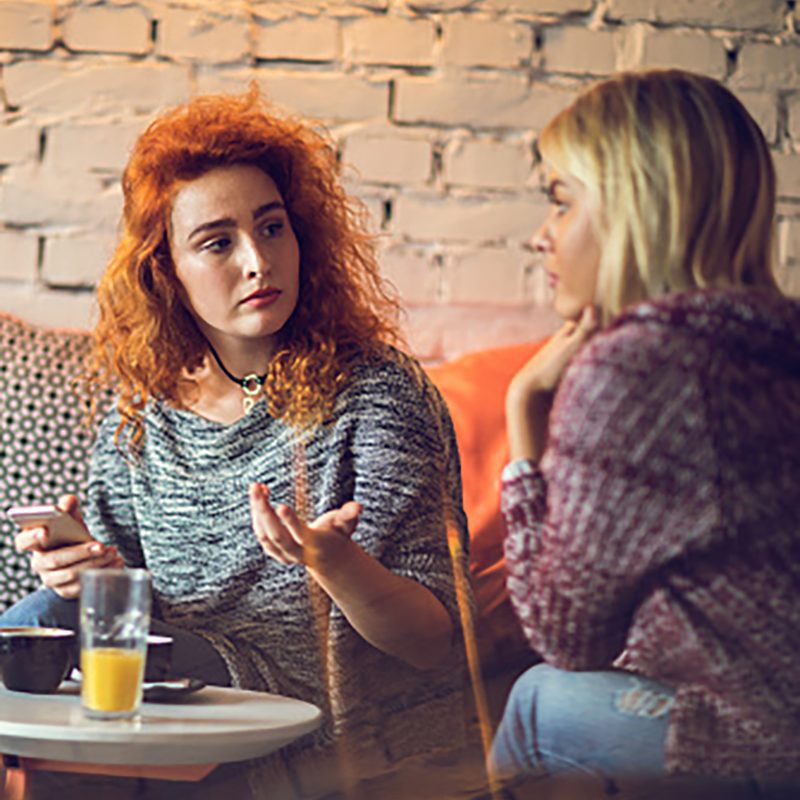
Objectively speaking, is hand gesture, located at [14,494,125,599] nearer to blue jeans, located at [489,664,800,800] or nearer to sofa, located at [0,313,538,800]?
sofa, located at [0,313,538,800]

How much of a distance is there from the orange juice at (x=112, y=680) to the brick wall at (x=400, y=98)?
1.14 ft

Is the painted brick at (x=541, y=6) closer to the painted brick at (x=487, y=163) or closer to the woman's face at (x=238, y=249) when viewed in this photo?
the painted brick at (x=487, y=163)

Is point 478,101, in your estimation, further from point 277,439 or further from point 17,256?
point 17,256

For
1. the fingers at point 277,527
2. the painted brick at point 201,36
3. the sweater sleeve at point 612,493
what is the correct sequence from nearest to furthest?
1. the sweater sleeve at point 612,493
2. the fingers at point 277,527
3. the painted brick at point 201,36

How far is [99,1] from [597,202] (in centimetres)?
60

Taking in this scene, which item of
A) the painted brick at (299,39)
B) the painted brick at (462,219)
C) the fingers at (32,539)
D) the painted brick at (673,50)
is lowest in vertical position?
the fingers at (32,539)

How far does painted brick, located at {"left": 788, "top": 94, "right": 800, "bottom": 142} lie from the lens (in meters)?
0.92

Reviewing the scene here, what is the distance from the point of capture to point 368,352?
104 cm

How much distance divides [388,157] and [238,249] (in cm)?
19

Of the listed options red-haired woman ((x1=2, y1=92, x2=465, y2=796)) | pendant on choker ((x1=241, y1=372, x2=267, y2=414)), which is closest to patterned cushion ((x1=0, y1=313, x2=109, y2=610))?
red-haired woman ((x1=2, y1=92, x2=465, y2=796))

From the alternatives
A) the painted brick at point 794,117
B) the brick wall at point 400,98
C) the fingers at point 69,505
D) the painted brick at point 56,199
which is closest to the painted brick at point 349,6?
the brick wall at point 400,98

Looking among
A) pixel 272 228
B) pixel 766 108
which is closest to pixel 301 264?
pixel 272 228

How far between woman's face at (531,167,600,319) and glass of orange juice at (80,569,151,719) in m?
0.33

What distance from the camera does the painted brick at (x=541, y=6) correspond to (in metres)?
1.02
